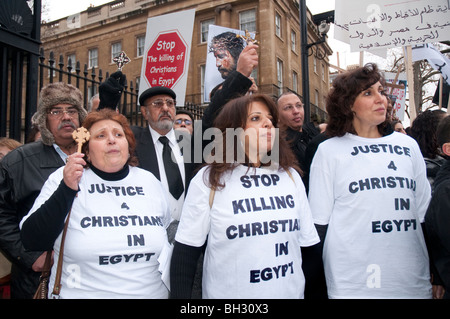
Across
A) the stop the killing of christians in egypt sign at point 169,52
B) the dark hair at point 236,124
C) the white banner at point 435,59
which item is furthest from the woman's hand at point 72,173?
the white banner at point 435,59

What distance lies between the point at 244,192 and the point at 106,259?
2.71ft

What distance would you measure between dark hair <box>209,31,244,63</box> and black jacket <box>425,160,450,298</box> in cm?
229

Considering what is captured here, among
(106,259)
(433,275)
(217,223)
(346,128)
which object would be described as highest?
(346,128)

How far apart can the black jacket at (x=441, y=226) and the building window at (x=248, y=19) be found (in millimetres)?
19249

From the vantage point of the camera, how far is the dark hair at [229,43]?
11.7ft


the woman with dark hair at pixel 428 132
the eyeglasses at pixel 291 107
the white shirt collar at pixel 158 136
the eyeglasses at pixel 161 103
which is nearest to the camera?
the white shirt collar at pixel 158 136

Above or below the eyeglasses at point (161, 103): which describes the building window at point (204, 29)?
above

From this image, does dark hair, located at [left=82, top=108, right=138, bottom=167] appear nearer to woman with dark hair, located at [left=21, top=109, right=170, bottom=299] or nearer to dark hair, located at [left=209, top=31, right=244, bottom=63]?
woman with dark hair, located at [left=21, top=109, right=170, bottom=299]

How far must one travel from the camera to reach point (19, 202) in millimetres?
2266

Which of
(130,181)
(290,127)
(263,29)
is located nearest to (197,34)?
(263,29)

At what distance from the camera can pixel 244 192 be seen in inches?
72.9

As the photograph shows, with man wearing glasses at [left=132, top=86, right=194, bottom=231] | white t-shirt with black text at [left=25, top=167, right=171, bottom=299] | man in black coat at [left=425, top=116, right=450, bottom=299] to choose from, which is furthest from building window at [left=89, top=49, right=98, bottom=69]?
man in black coat at [left=425, top=116, right=450, bottom=299]

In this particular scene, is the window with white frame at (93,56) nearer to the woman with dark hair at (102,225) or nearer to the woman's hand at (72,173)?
the woman with dark hair at (102,225)

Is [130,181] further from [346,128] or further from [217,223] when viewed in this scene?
[346,128]
